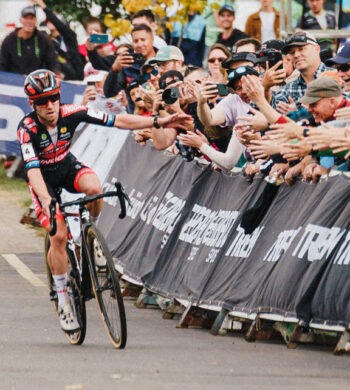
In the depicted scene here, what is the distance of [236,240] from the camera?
1023cm

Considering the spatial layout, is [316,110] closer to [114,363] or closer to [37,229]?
[114,363]

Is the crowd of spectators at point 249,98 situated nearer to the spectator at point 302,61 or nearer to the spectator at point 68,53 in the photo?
the spectator at point 302,61

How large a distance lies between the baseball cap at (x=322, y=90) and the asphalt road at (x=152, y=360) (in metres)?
1.98

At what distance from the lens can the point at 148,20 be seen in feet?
51.4

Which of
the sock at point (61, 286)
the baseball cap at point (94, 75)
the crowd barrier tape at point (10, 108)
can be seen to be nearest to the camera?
the sock at point (61, 286)

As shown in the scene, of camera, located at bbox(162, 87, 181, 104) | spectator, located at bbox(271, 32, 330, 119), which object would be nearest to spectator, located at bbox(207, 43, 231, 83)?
spectator, located at bbox(271, 32, 330, 119)

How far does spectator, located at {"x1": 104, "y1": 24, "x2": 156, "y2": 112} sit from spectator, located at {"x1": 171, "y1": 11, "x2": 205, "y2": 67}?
13.8 ft

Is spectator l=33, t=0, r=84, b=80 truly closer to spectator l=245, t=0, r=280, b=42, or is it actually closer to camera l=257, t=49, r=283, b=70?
spectator l=245, t=0, r=280, b=42

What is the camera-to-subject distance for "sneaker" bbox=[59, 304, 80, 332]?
9.52 m

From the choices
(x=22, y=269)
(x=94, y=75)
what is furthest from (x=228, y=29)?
(x=22, y=269)

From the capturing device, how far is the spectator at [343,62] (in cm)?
1002

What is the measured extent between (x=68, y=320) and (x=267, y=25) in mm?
8828

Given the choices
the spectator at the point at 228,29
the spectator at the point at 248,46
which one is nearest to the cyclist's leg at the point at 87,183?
the spectator at the point at 248,46

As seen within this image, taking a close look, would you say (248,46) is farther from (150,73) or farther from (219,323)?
(219,323)
